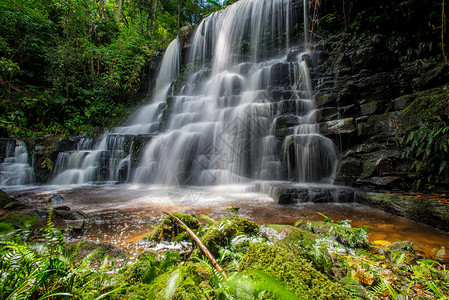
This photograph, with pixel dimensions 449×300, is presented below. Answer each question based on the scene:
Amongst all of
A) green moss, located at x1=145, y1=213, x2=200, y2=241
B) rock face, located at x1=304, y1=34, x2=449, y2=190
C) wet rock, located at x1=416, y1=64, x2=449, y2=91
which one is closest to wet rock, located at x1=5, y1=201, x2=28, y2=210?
green moss, located at x1=145, y1=213, x2=200, y2=241

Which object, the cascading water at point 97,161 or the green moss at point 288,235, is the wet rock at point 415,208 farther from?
the cascading water at point 97,161

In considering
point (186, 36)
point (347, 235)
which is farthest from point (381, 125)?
point (186, 36)

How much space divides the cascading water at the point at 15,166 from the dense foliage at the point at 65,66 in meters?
1.55

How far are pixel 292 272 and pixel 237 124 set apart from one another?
25.3 feet

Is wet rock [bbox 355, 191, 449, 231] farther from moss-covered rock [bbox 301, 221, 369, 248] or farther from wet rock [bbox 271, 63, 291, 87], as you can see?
wet rock [bbox 271, 63, 291, 87]

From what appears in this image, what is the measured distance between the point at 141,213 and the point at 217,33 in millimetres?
16224

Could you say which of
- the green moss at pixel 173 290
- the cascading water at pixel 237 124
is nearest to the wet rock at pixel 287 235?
the green moss at pixel 173 290

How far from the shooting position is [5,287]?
33.5 inches

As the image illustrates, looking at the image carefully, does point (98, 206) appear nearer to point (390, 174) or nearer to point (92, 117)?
point (390, 174)

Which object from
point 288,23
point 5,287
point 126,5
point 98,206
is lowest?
point 98,206

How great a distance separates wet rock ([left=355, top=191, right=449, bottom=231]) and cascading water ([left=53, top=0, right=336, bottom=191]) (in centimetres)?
236

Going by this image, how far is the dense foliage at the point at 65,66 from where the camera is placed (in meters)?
10.6

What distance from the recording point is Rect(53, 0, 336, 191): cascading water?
7.20 meters

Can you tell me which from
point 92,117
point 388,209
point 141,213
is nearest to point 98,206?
point 141,213
